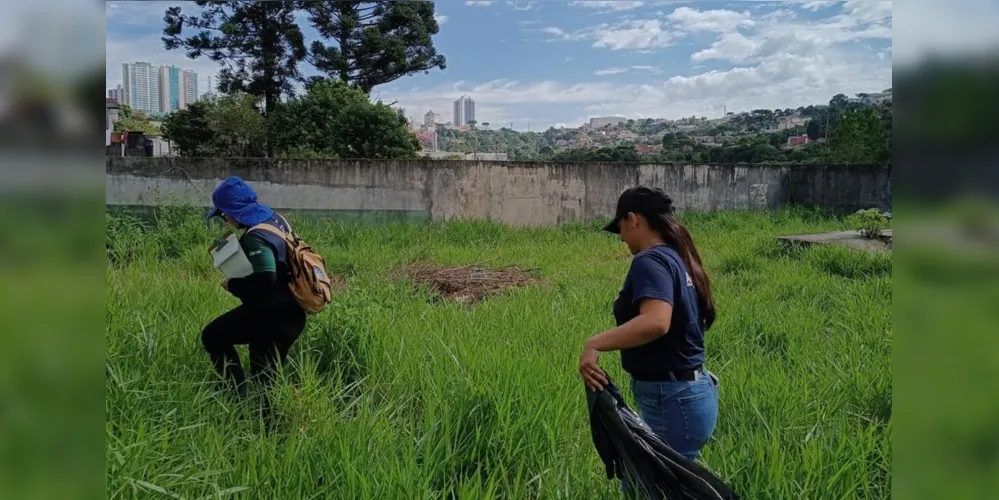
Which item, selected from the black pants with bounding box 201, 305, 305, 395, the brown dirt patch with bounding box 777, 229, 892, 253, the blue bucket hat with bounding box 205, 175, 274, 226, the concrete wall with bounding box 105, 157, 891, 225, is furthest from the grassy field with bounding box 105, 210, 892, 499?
the concrete wall with bounding box 105, 157, 891, 225

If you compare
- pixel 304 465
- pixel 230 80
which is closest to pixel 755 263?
pixel 304 465

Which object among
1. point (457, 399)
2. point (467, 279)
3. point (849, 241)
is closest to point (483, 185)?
point (467, 279)

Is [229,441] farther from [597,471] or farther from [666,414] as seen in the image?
[666,414]

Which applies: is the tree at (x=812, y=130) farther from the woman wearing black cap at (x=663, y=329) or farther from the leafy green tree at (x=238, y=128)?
the woman wearing black cap at (x=663, y=329)

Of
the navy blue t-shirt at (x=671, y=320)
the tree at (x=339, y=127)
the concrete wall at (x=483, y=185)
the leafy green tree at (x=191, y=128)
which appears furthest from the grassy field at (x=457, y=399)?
the leafy green tree at (x=191, y=128)

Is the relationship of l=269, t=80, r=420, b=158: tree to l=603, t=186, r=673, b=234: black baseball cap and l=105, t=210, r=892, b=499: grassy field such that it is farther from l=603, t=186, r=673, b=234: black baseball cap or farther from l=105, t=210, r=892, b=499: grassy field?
l=603, t=186, r=673, b=234: black baseball cap

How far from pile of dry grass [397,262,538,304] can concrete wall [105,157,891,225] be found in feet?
14.4

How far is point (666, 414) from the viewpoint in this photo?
221cm

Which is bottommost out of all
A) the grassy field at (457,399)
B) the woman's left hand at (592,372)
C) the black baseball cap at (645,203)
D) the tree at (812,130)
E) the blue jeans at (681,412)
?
the grassy field at (457,399)

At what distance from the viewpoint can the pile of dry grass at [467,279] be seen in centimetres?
654

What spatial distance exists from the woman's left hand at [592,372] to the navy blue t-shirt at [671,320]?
0.22 metres

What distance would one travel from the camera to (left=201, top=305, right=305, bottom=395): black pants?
320cm

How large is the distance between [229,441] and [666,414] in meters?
1.64
